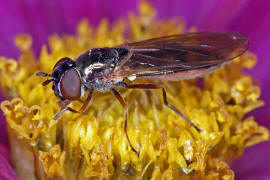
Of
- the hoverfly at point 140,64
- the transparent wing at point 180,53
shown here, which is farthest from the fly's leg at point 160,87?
the transparent wing at point 180,53

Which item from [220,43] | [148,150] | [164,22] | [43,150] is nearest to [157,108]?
[148,150]

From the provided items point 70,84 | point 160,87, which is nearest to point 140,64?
point 160,87

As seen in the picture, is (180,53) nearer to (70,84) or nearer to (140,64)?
(140,64)

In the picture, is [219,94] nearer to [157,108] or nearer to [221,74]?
[221,74]

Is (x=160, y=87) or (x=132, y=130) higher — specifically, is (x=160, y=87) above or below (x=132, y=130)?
above

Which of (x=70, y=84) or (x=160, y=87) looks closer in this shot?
(x=70, y=84)
